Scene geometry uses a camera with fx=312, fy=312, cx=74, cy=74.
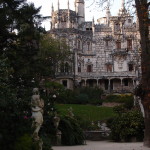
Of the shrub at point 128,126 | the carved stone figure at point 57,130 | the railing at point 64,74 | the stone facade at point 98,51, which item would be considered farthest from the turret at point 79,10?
the carved stone figure at point 57,130

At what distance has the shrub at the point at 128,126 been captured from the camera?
16.7 metres

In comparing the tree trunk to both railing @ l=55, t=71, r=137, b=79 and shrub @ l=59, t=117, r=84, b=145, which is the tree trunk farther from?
railing @ l=55, t=71, r=137, b=79

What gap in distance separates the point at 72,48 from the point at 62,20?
19.3 feet

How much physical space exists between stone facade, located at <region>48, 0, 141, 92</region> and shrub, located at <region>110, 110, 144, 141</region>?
36.0 m

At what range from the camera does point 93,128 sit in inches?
819

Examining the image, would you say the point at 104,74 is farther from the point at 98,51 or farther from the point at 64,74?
the point at 64,74

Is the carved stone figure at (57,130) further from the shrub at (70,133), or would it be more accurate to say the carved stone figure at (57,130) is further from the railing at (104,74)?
the railing at (104,74)

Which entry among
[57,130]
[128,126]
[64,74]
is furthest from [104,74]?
[57,130]

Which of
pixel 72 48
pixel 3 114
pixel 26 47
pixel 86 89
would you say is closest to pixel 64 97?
pixel 86 89

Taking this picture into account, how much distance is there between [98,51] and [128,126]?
4077 centimetres

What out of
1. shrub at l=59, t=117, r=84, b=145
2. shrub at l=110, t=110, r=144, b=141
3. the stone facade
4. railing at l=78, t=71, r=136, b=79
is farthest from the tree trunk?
railing at l=78, t=71, r=136, b=79

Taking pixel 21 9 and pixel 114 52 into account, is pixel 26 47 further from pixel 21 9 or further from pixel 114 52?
pixel 114 52

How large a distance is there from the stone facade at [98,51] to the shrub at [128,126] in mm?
36023

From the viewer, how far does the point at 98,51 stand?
57156 mm
